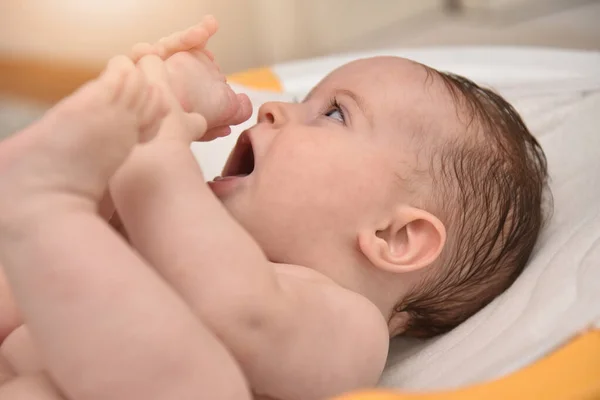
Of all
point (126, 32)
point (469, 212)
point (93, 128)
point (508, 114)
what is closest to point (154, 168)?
point (93, 128)

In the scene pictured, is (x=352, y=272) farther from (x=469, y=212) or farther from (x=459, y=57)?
(x=459, y=57)

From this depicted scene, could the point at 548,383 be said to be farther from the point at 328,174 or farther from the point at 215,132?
the point at 215,132

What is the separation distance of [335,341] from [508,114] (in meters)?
0.41

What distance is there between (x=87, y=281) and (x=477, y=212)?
45 centimetres

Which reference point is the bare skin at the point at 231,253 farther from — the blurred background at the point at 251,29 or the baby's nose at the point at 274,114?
the blurred background at the point at 251,29

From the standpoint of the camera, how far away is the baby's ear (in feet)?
2.44

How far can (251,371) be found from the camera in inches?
24.2

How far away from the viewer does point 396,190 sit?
763mm

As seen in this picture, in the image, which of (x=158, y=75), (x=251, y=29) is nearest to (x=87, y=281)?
(x=158, y=75)

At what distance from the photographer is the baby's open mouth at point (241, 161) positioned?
2.73 ft

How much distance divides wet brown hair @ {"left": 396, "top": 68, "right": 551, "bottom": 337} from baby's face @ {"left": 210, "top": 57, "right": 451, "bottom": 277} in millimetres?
39

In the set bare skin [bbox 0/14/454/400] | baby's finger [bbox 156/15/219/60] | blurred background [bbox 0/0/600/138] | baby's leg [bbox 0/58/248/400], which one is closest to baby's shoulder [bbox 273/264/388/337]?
bare skin [bbox 0/14/454/400]

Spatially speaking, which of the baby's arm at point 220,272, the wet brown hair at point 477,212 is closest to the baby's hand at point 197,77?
the baby's arm at point 220,272

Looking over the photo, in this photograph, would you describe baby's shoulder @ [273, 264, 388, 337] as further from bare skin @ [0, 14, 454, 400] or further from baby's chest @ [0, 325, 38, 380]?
baby's chest @ [0, 325, 38, 380]
